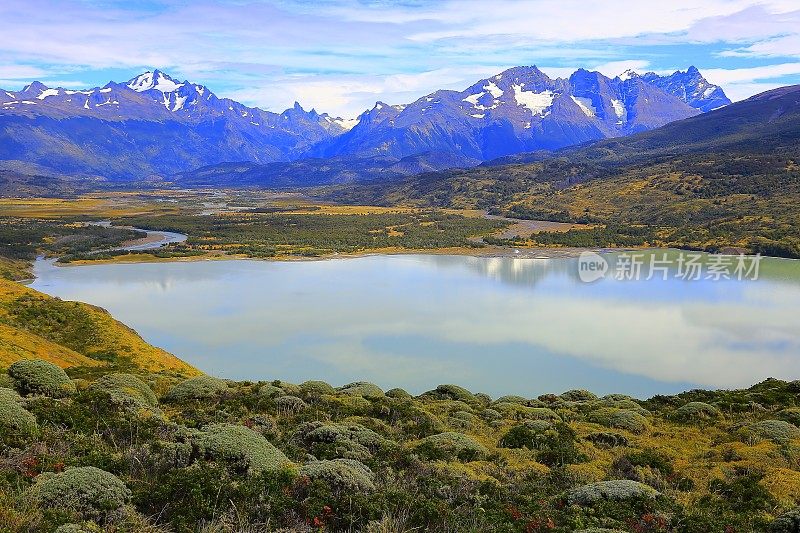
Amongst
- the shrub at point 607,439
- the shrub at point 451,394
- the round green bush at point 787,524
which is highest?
the round green bush at point 787,524

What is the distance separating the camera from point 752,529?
8570 millimetres

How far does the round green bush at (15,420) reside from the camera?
31.1 ft

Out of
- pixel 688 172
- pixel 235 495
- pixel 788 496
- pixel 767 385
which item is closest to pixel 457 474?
pixel 235 495

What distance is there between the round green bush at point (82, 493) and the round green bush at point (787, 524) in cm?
871

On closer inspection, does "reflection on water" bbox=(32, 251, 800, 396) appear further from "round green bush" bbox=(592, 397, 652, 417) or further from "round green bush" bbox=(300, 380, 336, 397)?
"round green bush" bbox=(300, 380, 336, 397)

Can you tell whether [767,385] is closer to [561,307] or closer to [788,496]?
[788,496]

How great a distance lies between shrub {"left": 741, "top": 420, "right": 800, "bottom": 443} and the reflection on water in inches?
592

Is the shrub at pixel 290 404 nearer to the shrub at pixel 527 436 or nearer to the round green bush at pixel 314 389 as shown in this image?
the round green bush at pixel 314 389

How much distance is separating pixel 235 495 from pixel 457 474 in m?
4.25

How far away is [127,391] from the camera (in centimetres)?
1374

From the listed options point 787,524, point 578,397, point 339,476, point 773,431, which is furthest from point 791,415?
point 339,476

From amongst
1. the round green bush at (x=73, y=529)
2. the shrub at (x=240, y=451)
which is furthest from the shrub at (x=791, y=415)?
the round green bush at (x=73, y=529)

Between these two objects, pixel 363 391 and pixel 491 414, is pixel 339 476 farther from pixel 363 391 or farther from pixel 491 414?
pixel 363 391

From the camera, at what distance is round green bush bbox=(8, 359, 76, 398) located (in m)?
13.2
